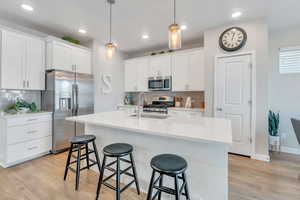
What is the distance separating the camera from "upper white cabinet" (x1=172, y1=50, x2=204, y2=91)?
369 cm

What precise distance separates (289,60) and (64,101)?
16.8 ft

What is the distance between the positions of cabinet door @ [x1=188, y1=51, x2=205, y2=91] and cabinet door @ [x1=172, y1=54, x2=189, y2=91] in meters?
0.11

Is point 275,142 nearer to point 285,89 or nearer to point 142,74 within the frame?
point 285,89

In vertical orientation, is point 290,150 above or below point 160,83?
below

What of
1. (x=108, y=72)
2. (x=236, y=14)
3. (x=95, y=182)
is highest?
(x=236, y=14)

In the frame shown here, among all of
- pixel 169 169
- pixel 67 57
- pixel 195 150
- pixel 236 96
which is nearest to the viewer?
pixel 169 169

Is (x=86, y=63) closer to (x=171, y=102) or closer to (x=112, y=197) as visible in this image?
Answer: (x=171, y=102)

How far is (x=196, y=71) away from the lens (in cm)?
374

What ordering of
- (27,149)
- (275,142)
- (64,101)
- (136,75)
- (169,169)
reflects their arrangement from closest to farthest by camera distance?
(169,169) → (27,149) → (275,142) → (64,101) → (136,75)

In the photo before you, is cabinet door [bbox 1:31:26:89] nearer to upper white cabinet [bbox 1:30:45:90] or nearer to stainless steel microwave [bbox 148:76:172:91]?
upper white cabinet [bbox 1:30:45:90]

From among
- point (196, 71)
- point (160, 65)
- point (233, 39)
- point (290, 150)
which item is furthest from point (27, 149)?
point (290, 150)

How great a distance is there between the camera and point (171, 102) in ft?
14.3

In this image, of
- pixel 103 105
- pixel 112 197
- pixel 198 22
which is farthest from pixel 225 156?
pixel 103 105

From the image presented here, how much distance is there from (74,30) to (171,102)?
121 inches
